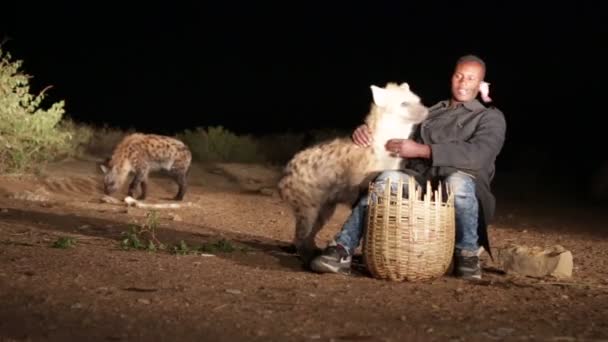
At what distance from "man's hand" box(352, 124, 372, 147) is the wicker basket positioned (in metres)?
0.52

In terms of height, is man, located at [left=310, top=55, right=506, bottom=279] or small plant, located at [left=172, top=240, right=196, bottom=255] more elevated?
man, located at [left=310, top=55, right=506, bottom=279]

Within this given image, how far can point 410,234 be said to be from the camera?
5105mm

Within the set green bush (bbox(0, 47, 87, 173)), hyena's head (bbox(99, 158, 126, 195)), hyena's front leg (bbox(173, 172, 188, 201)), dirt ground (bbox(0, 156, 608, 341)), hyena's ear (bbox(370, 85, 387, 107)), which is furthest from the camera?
green bush (bbox(0, 47, 87, 173))

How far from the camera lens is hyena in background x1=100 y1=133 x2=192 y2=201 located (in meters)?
10.1

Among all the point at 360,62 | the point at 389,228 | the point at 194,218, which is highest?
the point at 360,62

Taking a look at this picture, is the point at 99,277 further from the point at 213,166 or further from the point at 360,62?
the point at 360,62

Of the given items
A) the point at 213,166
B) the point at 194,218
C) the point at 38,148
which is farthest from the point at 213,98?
the point at 194,218

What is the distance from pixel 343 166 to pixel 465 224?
0.87 m

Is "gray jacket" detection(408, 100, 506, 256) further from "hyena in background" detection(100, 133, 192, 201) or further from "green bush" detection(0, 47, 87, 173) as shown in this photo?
"green bush" detection(0, 47, 87, 173)

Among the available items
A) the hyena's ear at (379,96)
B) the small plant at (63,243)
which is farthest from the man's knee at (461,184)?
the small plant at (63,243)

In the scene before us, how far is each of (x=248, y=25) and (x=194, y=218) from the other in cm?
2200

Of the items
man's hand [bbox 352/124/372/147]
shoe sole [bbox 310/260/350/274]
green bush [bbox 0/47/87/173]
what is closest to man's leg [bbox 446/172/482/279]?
man's hand [bbox 352/124/372/147]

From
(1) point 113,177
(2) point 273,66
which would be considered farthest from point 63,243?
(2) point 273,66

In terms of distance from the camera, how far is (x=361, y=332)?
397cm
